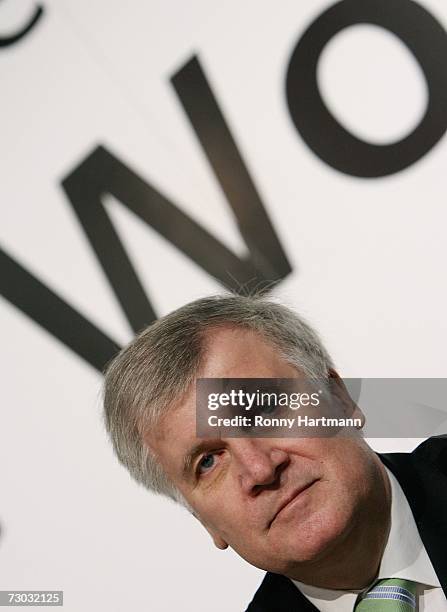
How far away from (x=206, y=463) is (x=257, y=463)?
2.8 inches

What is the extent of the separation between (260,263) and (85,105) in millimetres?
419

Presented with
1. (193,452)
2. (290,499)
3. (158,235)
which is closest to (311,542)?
(290,499)

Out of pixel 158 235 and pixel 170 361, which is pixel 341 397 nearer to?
pixel 170 361

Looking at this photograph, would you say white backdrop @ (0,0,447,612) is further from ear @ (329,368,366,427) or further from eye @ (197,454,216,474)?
eye @ (197,454,216,474)

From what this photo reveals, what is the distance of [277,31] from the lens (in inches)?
50.4

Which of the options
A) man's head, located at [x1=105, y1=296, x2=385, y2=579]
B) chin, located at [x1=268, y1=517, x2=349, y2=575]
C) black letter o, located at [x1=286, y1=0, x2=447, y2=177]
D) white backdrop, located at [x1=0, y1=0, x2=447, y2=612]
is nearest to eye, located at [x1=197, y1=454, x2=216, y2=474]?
man's head, located at [x1=105, y1=296, x2=385, y2=579]

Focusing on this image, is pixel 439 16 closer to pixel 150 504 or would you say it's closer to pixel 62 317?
pixel 62 317

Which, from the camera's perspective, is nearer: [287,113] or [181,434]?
[181,434]

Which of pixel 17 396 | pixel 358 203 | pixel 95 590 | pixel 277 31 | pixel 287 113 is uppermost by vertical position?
pixel 277 31

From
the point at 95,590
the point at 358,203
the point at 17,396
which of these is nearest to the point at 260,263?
the point at 358,203

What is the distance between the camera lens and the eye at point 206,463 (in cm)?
78

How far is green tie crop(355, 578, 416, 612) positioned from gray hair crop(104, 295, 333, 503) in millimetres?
220

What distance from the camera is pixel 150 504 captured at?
122 centimetres

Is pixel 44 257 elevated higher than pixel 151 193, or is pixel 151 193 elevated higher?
pixel 151 193
